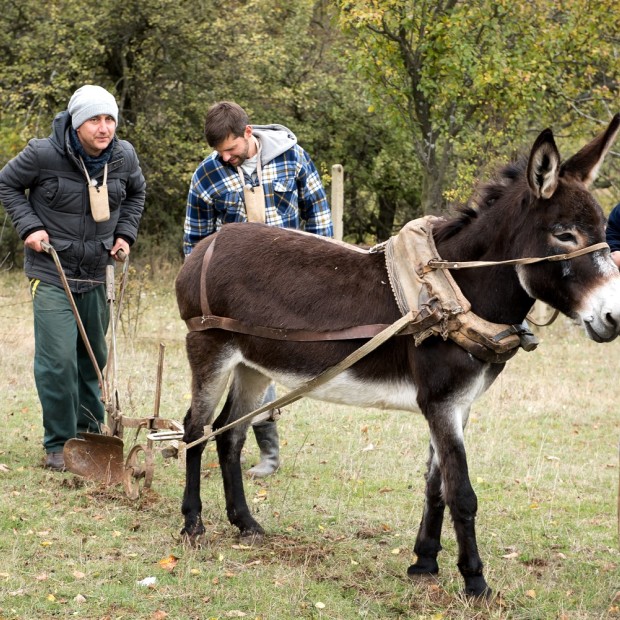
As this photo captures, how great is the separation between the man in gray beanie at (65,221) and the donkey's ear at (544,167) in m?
3.24

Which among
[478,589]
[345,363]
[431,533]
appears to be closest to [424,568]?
[431,533]

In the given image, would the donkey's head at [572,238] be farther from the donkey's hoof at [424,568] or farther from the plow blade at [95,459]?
the plow blade at [95,459]

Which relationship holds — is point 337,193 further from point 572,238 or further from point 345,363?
point 572,238

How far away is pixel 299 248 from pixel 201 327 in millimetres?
717

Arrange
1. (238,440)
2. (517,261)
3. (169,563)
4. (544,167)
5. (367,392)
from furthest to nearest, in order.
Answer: (238,440), (169,563), (367,392), (517,261), (544,167)

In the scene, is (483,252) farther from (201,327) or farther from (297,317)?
(201,327)

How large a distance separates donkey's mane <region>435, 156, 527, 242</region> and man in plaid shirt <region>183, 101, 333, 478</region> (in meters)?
1.81

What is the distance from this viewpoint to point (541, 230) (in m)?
4.16

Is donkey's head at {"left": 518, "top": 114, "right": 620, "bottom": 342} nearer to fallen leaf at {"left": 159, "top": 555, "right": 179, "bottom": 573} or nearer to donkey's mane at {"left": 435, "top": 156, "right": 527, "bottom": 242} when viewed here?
donkey's mane at {"left": 435, "top": 156, "right": 527, "bottom": 242}

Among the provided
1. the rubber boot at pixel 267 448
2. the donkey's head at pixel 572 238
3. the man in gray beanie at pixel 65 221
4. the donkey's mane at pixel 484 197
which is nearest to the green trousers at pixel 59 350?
the man in gray beanie at pixel 65 221

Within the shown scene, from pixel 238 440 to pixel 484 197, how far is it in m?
2.06

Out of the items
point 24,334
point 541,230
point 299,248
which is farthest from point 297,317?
point 24,334

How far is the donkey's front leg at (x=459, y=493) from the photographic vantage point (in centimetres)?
432

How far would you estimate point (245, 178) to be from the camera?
619cm
